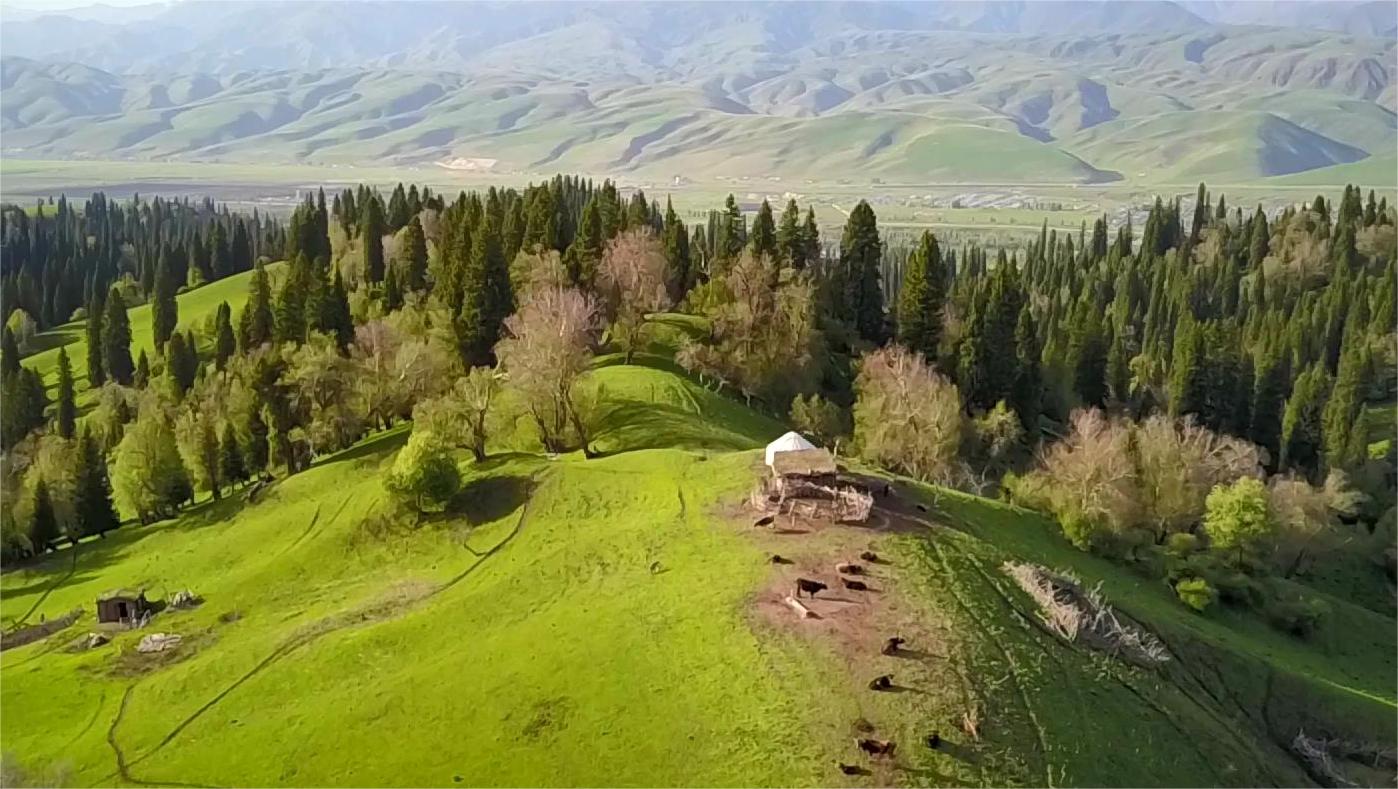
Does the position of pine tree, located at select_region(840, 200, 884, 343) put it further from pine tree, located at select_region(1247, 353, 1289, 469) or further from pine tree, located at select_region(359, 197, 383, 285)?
pine tree, located at select_region(359, 197, 383, 285)

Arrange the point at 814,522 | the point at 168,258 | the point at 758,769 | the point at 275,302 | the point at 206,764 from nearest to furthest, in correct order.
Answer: the point at 758,769 → the point at 206,764 → the point at 814,522 → the point at 275,302 → the point at 168,258

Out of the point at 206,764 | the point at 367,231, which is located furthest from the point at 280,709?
the point at 367,231

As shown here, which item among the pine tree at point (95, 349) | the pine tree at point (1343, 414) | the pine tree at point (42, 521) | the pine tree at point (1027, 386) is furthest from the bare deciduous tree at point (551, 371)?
the pine tree at point (95, 349)

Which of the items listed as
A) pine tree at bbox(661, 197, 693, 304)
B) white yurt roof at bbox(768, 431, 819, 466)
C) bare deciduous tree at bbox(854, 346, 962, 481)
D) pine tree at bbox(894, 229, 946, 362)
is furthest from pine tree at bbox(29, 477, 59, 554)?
pine tree at bbox(894, 229, 946, 362)

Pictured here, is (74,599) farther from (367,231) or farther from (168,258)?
(168,258)

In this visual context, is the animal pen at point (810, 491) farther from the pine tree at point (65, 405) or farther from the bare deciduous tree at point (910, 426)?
the pine tree at point (65, 405)

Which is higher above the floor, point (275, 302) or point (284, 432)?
point (275, 302)

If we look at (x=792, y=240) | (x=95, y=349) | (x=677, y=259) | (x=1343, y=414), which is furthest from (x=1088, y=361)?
(x=95, y=349)
